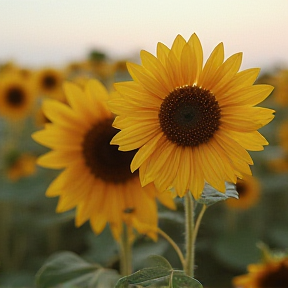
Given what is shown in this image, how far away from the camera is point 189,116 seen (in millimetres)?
591

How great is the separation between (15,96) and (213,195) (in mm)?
1655

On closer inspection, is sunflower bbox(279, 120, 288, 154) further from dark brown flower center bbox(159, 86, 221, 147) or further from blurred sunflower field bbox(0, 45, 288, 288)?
dark brown flower center bbox(159, 86, 221, 147)

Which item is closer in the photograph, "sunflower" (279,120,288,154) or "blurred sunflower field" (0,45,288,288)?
"blurred sunflower field" (0,45,288,288)

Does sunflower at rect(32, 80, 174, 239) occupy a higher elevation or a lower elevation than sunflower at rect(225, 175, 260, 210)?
higher

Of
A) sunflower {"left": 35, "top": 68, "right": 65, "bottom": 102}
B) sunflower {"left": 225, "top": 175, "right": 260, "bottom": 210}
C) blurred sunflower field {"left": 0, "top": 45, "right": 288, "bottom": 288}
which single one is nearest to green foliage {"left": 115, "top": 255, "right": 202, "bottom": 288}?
blurred sunflower field {"left": 0, "top": 45, "right": 288, "bottom": 288}

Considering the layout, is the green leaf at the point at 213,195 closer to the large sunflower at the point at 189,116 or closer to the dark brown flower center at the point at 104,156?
the large sunflower at the point at 189,116

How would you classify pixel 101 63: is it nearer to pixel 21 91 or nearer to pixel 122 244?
pixel 21 91

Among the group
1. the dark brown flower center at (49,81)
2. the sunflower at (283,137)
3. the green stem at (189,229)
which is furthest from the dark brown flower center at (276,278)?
the dark brown flower center at (49,81)

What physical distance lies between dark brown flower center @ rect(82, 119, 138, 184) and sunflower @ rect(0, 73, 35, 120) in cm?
126

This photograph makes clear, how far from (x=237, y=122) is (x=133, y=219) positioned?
37cm

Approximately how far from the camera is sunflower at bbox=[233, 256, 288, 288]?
890mm

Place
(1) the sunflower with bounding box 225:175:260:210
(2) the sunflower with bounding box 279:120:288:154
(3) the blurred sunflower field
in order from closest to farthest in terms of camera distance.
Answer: (3) the blurred sunflower field, (1) the sunflower with bounding box 225:175:260:210, (2) the sunflower with bounding box 279:120:288:154

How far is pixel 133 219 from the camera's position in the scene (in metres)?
0.88

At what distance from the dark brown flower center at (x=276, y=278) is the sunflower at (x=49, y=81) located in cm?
151
